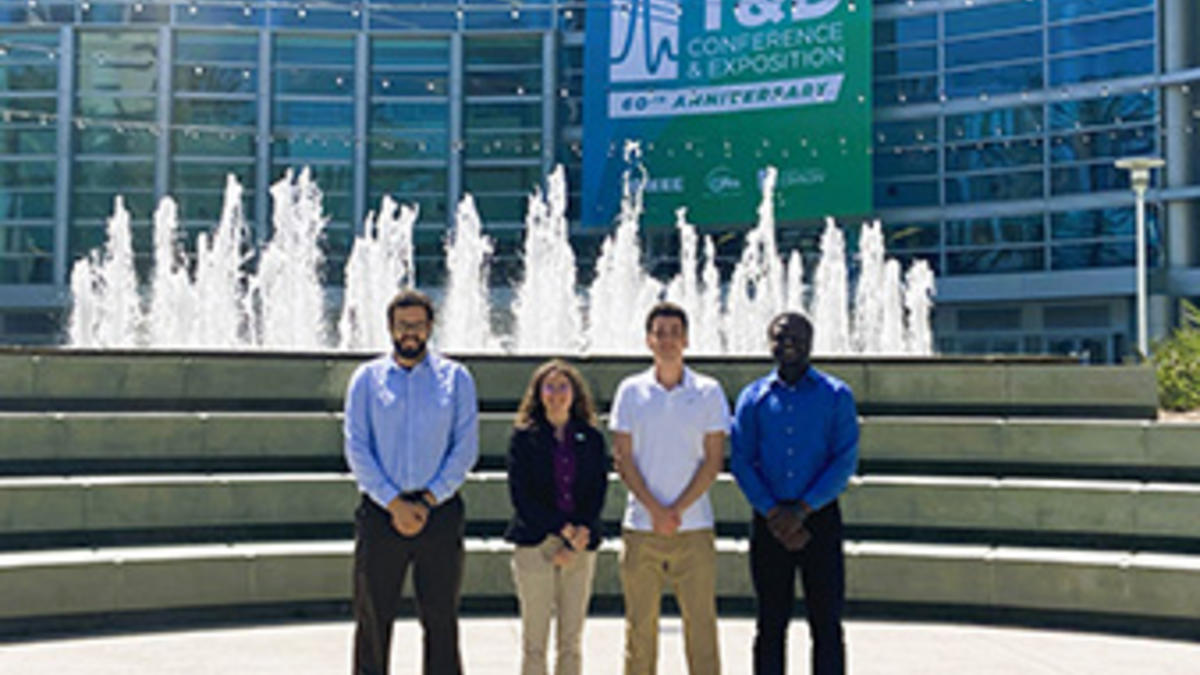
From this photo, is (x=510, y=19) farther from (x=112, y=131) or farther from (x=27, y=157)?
(x=27, y=157)

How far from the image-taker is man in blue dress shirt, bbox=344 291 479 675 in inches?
214

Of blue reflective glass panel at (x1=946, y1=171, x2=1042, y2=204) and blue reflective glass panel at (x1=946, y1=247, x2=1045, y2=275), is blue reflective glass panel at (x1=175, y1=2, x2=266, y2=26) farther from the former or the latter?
blue reflective glass panel at (x1=946, y1=247, x2=1045, y2=275)

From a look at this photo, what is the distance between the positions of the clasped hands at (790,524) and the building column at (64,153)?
45357 mm

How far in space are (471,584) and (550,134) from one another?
1576 inches

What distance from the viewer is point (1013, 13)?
42.1m

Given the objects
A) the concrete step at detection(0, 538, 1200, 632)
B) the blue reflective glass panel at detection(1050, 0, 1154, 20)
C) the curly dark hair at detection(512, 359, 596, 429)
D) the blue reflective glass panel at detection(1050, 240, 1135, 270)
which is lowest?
the concrete step at detection(0, 538, 1200, 632)

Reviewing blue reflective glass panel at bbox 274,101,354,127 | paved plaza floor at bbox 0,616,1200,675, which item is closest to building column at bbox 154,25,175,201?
blue reflective glass panel at bbox 274,101,354,127

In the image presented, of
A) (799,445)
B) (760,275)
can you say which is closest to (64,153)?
(760,275)

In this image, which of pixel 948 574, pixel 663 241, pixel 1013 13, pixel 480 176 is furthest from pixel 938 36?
pixel 948 574

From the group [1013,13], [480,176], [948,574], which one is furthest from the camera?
[480,176]

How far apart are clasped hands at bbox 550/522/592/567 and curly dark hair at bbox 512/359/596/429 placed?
0.45m

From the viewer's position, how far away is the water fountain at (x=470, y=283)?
32.7 metres

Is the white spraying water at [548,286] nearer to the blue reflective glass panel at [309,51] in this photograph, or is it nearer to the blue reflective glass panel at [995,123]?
the blue reflective glass panel at [309,51]

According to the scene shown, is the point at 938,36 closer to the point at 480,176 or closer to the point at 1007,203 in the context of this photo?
the point at 1007,203
